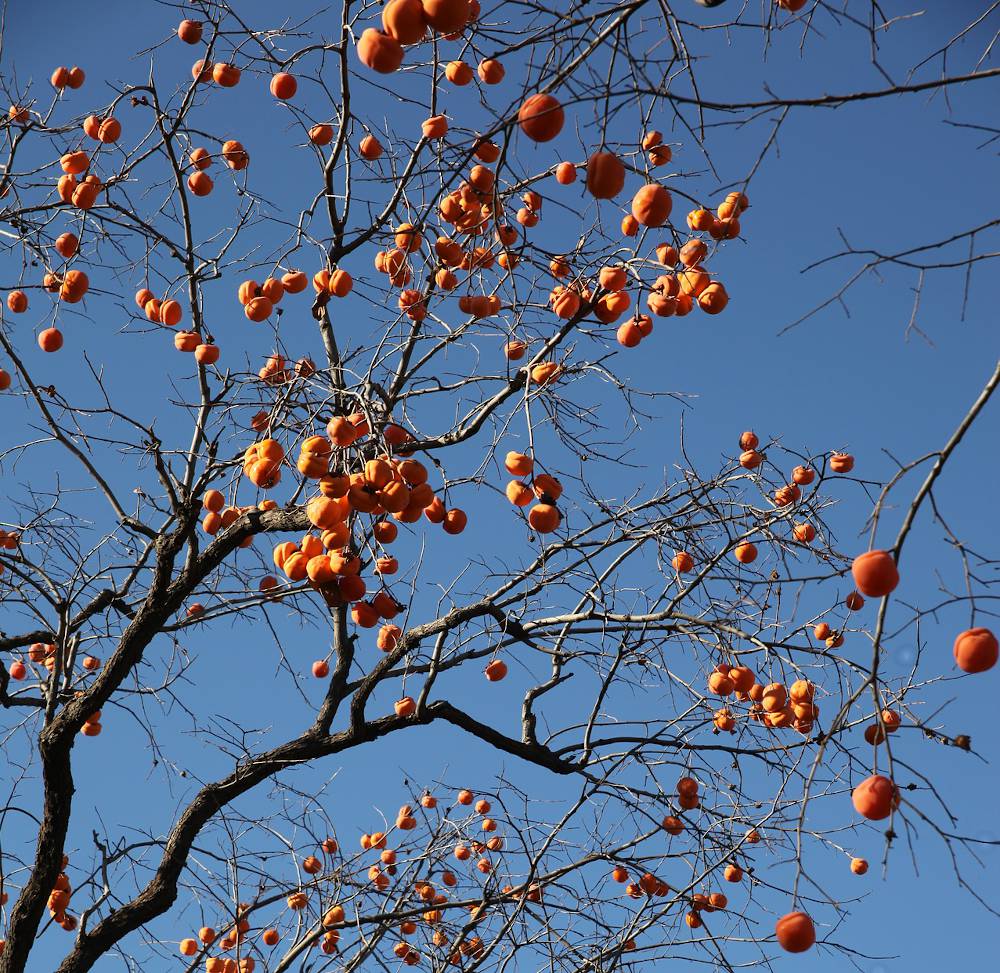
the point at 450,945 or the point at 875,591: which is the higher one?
the point at 450,945

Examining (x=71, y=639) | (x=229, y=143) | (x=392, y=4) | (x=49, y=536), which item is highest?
(x=229, y=143)

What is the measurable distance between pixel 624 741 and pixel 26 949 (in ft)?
7.86

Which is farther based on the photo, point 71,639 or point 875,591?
point 71,639

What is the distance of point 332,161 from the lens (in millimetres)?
4652

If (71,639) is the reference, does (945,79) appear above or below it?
below

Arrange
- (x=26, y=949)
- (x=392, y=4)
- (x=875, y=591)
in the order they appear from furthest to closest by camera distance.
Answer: (x=26, y=949), (x=392, y=4), (x=875, y=591)

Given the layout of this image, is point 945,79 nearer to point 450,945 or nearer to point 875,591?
point 875,591

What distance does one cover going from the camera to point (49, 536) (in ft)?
16.8

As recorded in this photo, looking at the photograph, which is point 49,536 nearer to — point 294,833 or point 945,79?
point 294,833

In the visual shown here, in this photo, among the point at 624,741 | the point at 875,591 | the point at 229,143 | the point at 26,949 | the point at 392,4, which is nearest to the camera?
the point at 875,591

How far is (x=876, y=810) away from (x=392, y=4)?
2.00 metres

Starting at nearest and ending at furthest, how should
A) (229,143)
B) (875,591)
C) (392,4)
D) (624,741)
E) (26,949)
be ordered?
(875,591)
(392,4)
(26,949)
(624,741)
(229,143)

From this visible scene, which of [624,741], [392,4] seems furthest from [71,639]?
[392,4]

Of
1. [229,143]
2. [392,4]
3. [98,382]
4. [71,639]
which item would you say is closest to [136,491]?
[98,382]
